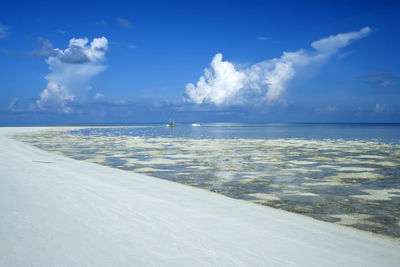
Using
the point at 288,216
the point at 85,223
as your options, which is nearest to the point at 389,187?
the point at 288,216

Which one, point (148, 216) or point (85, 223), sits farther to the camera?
point (148, 216)

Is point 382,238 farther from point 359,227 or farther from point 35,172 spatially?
point 35,172

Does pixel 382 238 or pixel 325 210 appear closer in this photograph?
pixel 382 238

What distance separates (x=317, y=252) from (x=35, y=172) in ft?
30.7

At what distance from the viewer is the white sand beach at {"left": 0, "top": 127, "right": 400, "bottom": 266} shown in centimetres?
397

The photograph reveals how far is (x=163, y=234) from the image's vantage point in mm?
4801

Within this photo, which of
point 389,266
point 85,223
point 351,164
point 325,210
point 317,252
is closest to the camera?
point 389,266

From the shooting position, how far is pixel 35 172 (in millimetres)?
10344

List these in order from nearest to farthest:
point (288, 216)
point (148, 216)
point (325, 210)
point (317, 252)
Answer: point (317, 252) < point (148, 216) < point (288, 216) < point (325, 210)

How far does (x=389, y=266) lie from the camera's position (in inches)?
158

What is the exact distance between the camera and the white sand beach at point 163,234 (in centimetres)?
397

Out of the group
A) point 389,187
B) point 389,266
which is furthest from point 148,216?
point 389,187

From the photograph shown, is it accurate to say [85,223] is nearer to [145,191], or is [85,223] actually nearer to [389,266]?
[145,191]

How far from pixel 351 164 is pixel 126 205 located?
12.6 m
